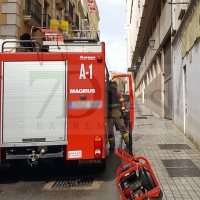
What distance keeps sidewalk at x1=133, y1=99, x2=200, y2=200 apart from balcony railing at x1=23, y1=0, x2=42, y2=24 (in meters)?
8.69

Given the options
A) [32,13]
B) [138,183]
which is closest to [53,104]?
[138,183]

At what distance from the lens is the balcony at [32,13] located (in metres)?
15.3

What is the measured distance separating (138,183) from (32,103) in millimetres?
2420

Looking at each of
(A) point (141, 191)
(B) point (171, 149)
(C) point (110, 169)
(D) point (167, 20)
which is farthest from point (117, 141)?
(D) point (167, 20)

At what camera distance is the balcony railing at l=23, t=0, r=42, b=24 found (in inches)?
609

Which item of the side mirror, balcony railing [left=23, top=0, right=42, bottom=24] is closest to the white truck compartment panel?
the side mirror

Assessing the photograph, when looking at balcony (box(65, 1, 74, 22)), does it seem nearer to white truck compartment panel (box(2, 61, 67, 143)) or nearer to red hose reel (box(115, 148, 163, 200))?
white truck compartment panel (box(2, 61, 67, 143))

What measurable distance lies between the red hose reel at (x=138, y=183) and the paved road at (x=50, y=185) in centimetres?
72

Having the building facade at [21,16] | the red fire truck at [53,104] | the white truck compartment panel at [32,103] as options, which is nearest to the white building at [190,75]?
the red fire truck at [53,104]

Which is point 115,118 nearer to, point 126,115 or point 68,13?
point 126,115

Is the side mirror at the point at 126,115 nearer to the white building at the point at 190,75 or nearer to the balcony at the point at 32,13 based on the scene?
the white building at the point at 190,75

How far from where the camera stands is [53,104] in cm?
533

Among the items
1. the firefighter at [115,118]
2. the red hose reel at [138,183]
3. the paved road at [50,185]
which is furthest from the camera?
the firefighter at [115,118]

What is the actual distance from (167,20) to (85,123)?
11.5 metres
